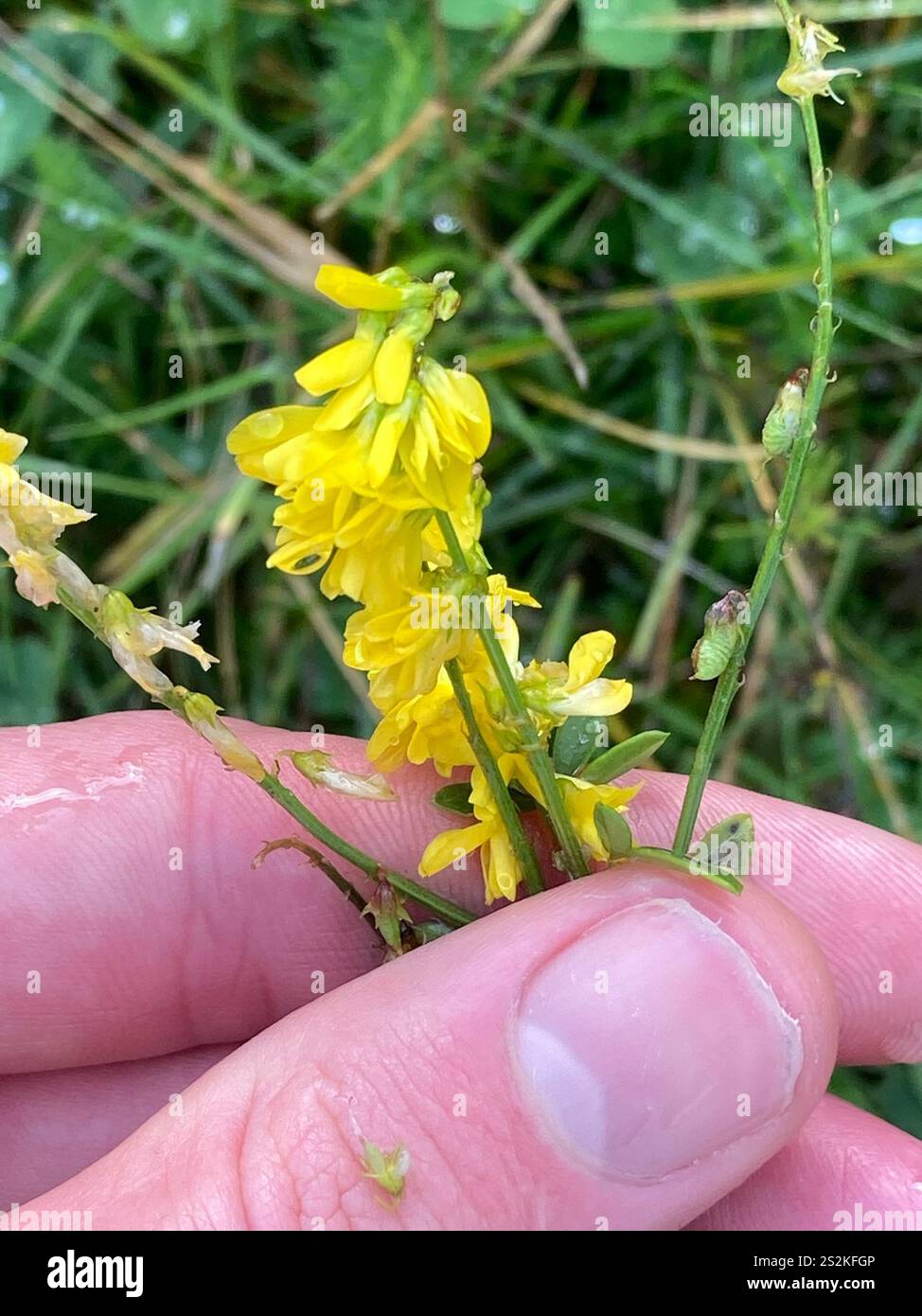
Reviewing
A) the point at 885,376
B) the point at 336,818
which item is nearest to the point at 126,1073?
the point at 336,818

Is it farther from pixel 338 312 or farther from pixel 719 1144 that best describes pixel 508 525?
pixel 719 1144

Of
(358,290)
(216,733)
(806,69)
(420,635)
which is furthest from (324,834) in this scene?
(806,69)

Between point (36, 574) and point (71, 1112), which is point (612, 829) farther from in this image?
point (71, 1112)

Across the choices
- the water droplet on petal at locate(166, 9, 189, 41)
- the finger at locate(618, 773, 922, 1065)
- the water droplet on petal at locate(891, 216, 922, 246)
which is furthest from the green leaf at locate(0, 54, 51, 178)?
the finger at locate(618, 773, 922, 1065)

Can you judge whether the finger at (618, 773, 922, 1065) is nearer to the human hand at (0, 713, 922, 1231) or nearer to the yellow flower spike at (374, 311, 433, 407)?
the human hand at (0, 713, 922, 1231)

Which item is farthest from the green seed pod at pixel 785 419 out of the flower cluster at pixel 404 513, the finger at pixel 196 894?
the finger at pixel 196 894

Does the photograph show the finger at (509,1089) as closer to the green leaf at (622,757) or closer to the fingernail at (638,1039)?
the fingernail at (638,1039)
